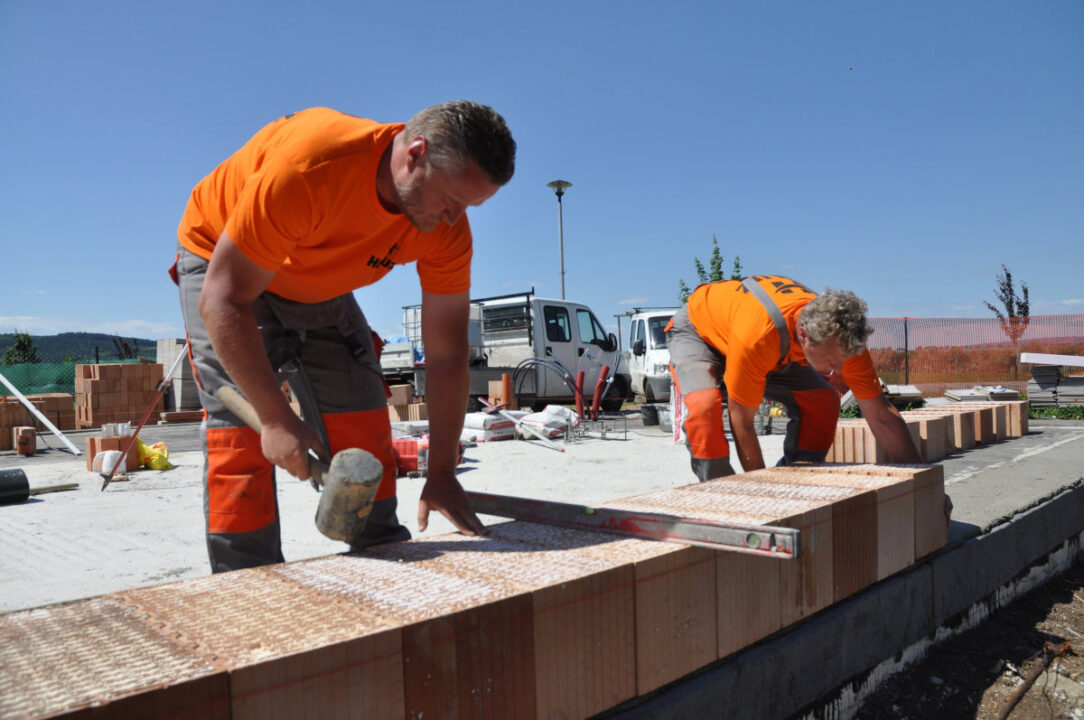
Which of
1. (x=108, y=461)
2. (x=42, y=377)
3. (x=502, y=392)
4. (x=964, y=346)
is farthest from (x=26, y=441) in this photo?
(x=964, y=346)

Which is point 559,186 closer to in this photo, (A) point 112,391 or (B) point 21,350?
(A) point 112,391

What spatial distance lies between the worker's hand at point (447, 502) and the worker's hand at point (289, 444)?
39cm

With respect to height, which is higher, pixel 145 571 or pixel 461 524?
pixel 461 524

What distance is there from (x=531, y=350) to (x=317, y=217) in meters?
10.8

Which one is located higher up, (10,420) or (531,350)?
(531,350)

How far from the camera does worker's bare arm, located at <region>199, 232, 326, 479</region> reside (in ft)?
5.24

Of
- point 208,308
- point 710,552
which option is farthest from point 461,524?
point 208,308

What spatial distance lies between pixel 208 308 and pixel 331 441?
0.63 m

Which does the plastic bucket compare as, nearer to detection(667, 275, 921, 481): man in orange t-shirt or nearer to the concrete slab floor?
the concrete slab floor

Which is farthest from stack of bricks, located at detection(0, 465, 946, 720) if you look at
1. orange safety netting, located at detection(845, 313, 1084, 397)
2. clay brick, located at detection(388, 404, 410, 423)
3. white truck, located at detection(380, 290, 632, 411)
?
orange safety netting, located at detection(845, 313, 1084, 397)

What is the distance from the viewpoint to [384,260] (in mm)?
2074

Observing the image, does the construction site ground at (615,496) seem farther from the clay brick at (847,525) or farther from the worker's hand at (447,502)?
the worker's hand at (447,502)

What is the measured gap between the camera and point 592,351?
13.4 m

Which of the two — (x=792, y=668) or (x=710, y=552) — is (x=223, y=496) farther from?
(x=792, y=668)
